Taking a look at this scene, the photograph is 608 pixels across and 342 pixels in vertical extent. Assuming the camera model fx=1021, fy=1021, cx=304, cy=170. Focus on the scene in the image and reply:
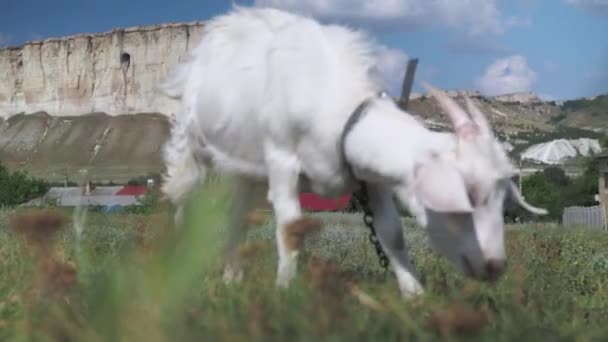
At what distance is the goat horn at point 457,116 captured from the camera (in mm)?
4133

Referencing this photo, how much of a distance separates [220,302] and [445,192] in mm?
953

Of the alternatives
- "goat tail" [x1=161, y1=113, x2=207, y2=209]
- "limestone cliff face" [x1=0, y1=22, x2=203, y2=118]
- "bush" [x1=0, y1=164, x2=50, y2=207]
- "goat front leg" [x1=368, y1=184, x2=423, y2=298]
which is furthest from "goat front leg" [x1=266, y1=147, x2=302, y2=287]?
"limestone cliff face" [x1=0, y1=22, x2=203, y2=118]

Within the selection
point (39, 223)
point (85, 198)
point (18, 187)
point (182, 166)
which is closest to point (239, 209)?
point (182, 166)

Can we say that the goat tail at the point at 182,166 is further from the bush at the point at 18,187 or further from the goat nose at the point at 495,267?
the bush at the point at 18,187

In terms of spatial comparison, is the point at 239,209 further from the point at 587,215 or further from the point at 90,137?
the point at 90,137

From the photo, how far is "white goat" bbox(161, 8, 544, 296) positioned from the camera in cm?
411

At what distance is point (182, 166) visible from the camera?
6.95 m

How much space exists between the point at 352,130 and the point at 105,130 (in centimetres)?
18373

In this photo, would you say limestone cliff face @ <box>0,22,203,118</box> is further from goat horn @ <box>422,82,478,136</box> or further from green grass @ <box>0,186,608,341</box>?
goat horn @ <box>422,82,478,136</box>

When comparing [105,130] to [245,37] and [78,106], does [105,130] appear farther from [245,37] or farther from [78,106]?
[245,37]

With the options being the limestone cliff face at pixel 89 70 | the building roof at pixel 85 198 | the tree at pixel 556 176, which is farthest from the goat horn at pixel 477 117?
the limestone cliff face at pixel 89 70

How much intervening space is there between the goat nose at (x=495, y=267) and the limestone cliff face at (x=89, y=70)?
18366cm

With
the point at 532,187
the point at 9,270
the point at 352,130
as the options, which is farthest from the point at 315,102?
the point at 532,187

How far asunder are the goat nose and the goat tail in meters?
2.99
